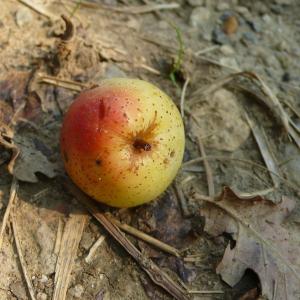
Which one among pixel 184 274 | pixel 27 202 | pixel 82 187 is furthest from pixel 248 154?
pixel 27 202

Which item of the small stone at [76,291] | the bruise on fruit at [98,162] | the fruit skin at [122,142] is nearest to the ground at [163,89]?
the small stone at [76,291]

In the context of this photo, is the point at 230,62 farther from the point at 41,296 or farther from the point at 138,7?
the point at 41,296

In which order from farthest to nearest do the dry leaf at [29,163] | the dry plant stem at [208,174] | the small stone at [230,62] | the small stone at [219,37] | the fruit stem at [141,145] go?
the small stone at [219,37], the small stone at [230,62], the dry plant stem at [208,174], the dry leaf at [29,163], the fruit stem at [141,145]

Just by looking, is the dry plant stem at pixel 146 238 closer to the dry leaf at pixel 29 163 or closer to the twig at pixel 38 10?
the dry leaf at pixel 29 163

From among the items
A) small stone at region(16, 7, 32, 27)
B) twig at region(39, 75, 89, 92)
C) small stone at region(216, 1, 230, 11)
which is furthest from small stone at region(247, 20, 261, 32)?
small stone at region(16, 7, 32, 27)

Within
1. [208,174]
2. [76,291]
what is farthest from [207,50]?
[76,291]

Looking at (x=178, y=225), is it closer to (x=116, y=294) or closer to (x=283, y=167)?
(x=116, y=294)
